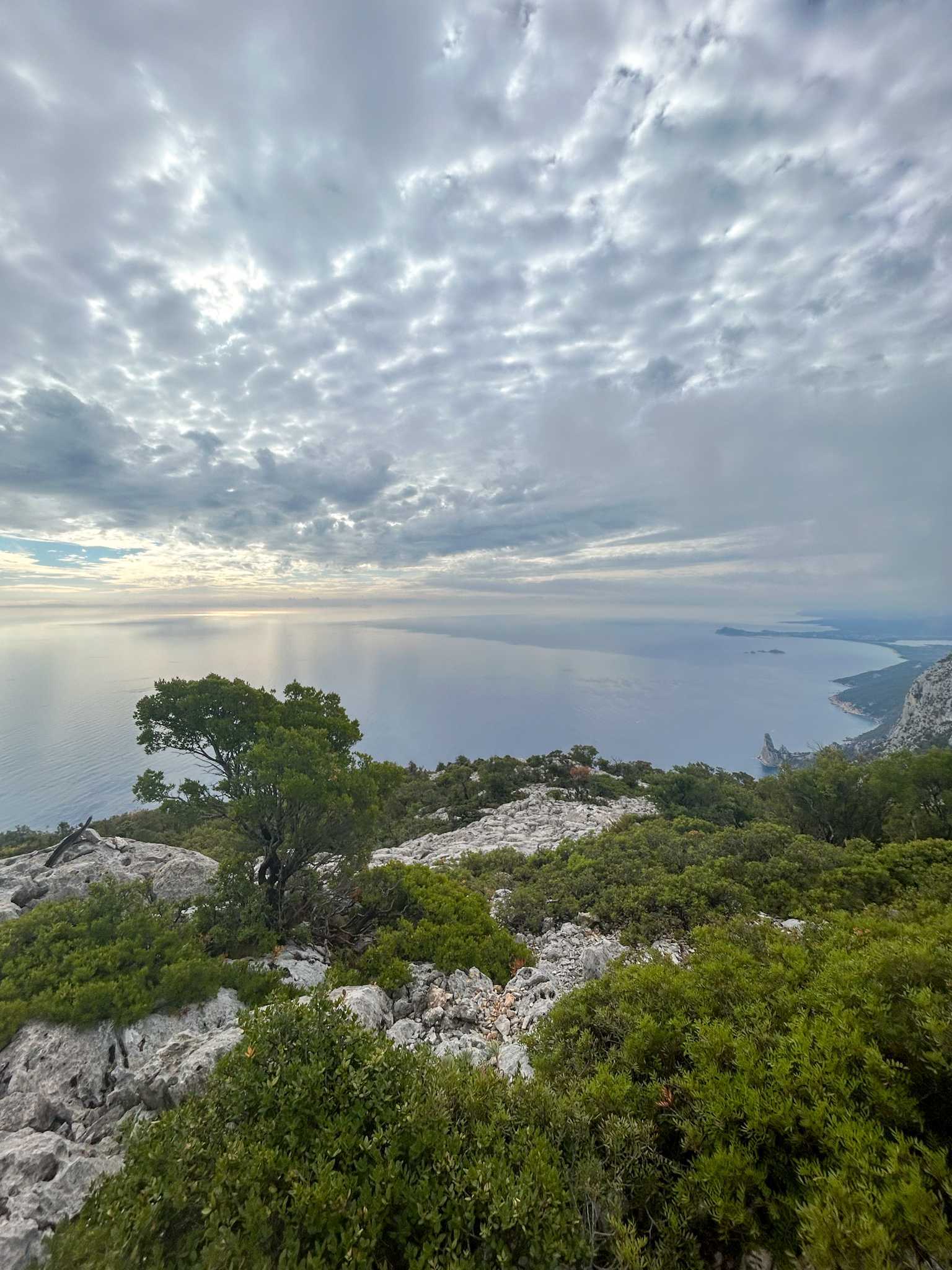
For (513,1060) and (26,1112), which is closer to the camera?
(26,1112)

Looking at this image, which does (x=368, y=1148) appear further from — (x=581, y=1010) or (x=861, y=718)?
(x=861, y=718)

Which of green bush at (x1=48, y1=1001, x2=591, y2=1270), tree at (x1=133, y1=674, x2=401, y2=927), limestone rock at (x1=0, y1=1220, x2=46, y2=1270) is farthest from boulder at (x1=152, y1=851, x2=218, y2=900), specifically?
green bush at (x1=48, y1=1001, x2=591, y2=1270)

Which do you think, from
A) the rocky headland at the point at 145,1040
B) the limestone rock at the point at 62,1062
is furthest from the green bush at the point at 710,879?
the limestone rock at the point at 62,1062

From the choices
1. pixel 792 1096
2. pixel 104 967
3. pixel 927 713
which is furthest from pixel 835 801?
pixel 927 713

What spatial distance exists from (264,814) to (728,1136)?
9.37 m

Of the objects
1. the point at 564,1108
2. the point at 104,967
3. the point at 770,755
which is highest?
the point at 564,1108

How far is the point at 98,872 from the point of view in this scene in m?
11.0

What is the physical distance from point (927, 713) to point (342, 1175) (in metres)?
72.3

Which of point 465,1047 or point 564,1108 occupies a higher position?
point 564,1108

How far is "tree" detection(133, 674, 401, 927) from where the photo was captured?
9.94 metres

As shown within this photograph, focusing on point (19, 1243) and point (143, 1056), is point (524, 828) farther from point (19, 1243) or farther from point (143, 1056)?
point (19, 1243)

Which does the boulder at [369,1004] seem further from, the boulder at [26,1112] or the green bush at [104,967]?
the boulder at [26,1112]

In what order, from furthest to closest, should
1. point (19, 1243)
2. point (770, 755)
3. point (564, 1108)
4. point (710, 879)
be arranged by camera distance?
point (770, 755), point (710, 879), point (564, 1108), point (19, 1243)

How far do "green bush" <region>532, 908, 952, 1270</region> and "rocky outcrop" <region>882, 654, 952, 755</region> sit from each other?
2141 inches
